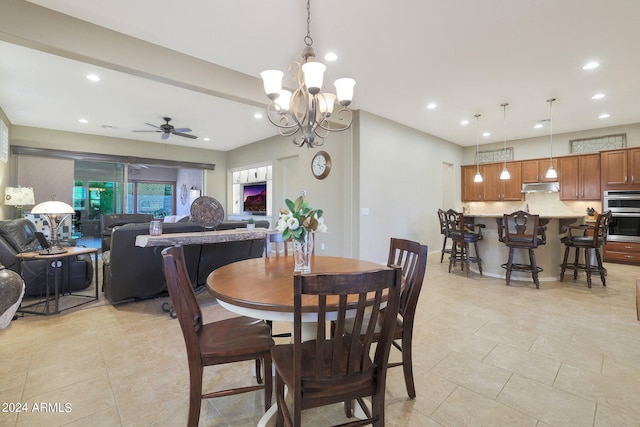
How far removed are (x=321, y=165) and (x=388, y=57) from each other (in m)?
2.47

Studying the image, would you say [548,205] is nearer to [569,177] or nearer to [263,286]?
[569,177]

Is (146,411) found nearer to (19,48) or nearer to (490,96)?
(19,48)

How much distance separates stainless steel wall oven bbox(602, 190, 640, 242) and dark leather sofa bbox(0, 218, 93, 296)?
28.6ft

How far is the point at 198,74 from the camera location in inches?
133

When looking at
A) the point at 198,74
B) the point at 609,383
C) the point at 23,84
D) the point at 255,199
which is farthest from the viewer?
the point at 255,199

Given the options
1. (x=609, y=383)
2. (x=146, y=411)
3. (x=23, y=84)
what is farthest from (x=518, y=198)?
(x=23, y=84)

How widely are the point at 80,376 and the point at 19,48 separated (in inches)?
138

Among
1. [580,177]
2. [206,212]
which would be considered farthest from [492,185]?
[206,212]

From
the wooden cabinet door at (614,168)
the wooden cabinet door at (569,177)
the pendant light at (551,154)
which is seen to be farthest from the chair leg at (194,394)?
the wooden cabinet door at (569,177)

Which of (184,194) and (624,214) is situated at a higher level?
(184,194)

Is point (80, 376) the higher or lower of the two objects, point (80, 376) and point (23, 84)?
the lower

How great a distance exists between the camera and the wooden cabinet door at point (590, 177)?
591 cm

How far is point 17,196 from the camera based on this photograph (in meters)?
5.04

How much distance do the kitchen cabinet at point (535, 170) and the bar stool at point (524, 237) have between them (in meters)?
3.08
